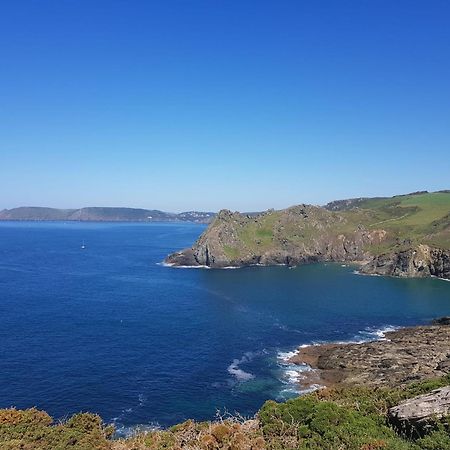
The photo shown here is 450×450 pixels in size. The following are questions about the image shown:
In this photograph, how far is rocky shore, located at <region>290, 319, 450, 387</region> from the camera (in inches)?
2913

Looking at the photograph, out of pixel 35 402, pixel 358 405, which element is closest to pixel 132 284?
pixel 35 402

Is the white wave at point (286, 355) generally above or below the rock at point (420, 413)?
below

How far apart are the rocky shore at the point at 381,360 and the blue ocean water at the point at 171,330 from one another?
5.48 m

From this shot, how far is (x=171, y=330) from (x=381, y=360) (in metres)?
44.6

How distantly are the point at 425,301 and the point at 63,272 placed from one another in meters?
128

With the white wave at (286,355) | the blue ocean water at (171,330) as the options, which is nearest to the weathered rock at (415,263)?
the blue ocean water at (171,330)

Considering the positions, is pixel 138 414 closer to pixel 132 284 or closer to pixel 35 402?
pixel 35 402

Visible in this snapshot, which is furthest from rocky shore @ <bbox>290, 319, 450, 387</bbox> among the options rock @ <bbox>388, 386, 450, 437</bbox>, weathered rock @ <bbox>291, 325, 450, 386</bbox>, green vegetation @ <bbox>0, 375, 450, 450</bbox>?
rock @ <bbox>388, 386, 450, 437</bbox>

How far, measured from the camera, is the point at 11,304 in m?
120

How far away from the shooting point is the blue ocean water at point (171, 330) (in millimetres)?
67938

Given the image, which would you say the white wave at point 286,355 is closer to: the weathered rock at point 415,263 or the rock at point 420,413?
the rock at point 420,413

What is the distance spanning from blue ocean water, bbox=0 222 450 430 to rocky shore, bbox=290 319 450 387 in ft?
18.0

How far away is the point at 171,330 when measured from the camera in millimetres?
100688

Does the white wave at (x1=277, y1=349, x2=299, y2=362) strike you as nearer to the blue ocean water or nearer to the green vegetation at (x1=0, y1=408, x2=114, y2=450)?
the blue ocean water
